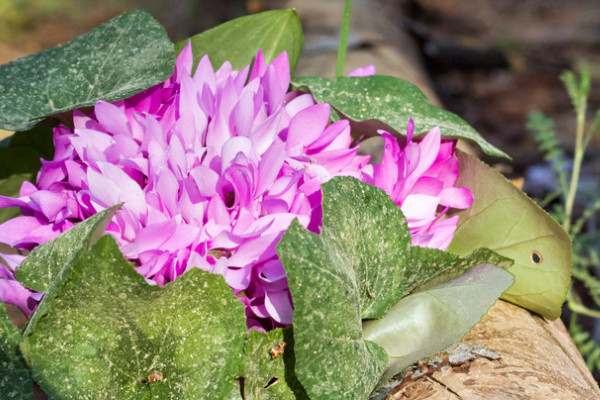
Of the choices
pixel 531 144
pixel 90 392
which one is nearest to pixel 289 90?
pixel 90 392

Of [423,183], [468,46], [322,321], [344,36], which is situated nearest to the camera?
[322,321]

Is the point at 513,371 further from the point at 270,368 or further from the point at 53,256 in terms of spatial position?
the point at 53,256

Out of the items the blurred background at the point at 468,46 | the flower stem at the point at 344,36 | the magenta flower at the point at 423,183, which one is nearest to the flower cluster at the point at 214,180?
the magenta flower at the point at 423,183

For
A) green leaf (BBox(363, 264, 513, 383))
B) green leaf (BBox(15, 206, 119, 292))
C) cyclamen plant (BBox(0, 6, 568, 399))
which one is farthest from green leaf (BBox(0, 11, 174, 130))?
green leaf (BBox(363, 264, 513, 383))

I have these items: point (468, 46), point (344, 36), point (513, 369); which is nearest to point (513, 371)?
point (513, 369)

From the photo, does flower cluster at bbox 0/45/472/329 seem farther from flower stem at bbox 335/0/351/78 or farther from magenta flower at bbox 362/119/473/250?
flower stem at bbox 335/0/351/78

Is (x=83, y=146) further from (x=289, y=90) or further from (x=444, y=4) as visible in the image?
(x=444, y=4)

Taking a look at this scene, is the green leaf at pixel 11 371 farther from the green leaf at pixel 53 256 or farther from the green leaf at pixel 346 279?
the green leaf at pixel 346 279
